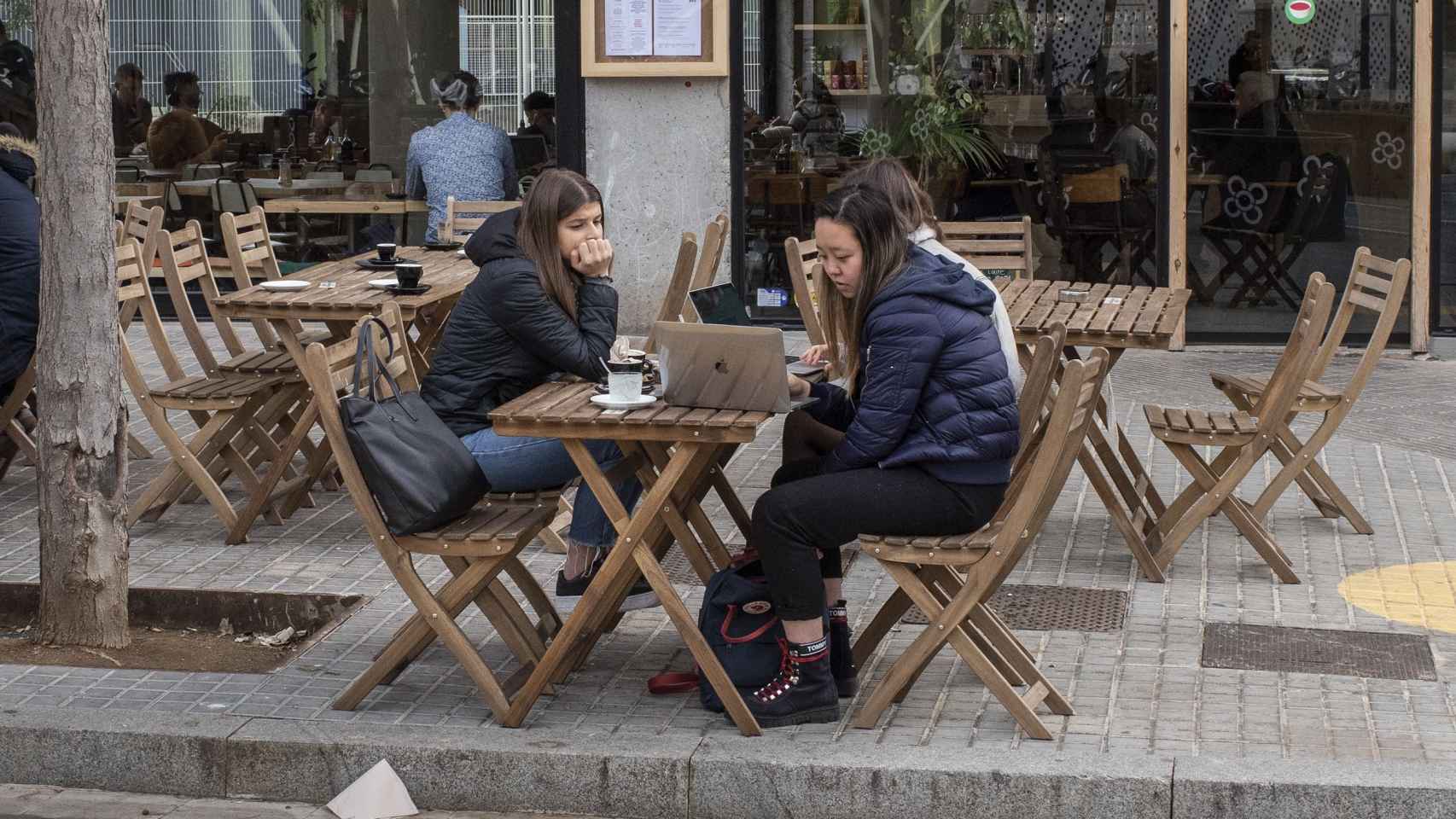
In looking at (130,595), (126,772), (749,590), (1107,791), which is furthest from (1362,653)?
(130,595)

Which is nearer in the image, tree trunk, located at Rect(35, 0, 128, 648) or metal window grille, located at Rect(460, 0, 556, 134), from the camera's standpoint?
tree trunk, located at Rect(35, 0, 128, 648)

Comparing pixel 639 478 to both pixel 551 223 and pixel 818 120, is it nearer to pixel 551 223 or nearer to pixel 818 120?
pixel 551 223

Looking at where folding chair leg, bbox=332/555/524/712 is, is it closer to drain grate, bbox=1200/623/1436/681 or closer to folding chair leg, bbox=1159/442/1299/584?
drain grate, bbox=1200/623/1436/681

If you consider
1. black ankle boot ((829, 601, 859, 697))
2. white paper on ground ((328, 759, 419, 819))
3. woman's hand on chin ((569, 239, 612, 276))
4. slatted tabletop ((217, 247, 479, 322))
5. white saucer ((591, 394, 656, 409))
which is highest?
woman's hand on chin ((569, 239, 612, 276))

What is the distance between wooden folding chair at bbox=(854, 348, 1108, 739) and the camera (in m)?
4.57

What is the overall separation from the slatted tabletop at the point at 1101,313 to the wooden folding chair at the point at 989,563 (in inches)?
54.4

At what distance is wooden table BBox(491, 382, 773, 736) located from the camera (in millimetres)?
4645

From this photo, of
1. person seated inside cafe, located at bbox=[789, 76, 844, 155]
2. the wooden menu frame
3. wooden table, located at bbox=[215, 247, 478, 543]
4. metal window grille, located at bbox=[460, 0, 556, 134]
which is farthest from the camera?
metal window grille, located at bbox=[460, 0, 556, 134]

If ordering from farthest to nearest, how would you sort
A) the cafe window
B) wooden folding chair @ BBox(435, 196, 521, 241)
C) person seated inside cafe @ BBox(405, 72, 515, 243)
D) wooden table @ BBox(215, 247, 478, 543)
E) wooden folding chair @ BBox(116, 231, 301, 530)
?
the cafe window, person seated inside cafe @ BBox(405, 72, 515, 243), wooden folding chair @ BBox(435, 196, 521, 241), wooden folding chair @ BBox(116, 231, 301, 530), wooden table @ BBox(215, 247, 478, 543)

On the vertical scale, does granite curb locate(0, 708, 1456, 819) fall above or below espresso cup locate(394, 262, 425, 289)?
below

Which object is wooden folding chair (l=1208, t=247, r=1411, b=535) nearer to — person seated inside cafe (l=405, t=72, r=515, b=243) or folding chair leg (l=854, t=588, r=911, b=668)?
folding chair leg (l=854, t=588, r=911, b=668)

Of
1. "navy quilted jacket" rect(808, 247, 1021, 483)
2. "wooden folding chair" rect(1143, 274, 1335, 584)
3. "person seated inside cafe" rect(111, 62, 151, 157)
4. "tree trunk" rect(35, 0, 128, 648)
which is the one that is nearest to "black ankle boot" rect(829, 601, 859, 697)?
"navy quilted jacket" rect(808, 247, 1021, 483)

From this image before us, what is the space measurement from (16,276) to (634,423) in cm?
359

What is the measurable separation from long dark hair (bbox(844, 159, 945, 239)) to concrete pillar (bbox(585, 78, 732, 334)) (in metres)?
6.09
